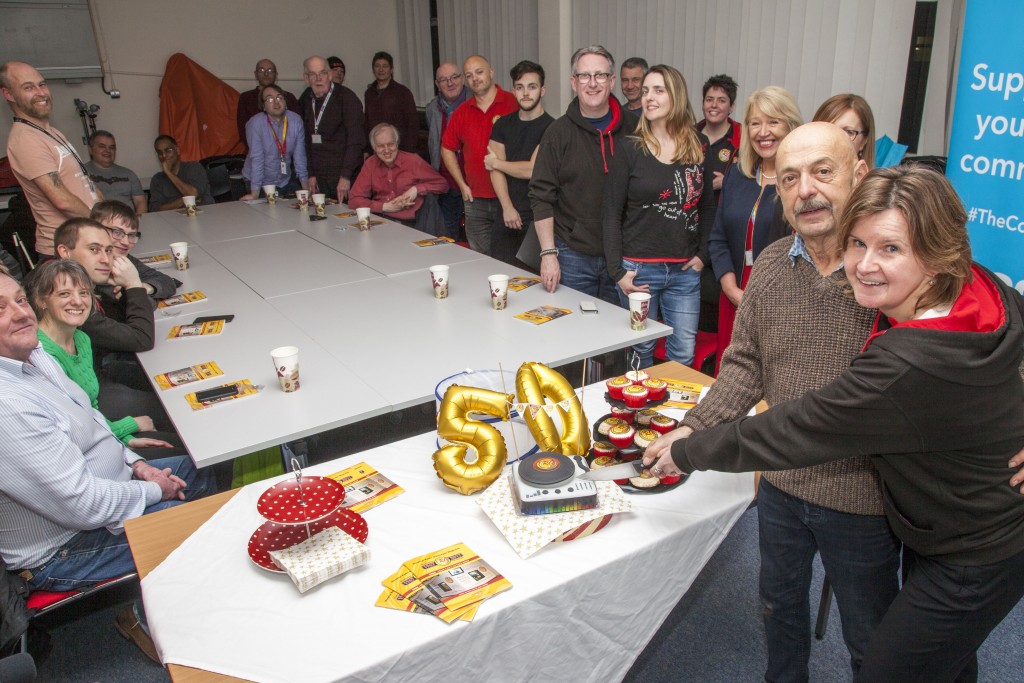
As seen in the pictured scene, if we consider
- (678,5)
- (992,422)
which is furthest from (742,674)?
(678,5)

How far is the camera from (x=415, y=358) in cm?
233

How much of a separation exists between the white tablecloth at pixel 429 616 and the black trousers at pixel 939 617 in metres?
0.35

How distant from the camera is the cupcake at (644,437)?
1583 mm

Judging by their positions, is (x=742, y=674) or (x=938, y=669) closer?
(x=938, y=669)

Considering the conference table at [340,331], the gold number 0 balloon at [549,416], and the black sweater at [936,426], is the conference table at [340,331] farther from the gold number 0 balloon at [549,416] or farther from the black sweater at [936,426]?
the black sweater at [936,426]

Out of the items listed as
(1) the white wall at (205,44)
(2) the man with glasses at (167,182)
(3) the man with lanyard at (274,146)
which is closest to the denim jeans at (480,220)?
(3) the man with lanyard at (274,146)

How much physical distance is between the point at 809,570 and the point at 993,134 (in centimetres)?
168

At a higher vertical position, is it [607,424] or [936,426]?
[936,426]

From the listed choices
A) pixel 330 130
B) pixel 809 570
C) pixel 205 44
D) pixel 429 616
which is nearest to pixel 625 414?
pixel 809 570

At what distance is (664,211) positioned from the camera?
272 cm

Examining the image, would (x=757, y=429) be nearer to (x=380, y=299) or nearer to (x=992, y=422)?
(x=992, y=422)

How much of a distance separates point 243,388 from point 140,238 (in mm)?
2577

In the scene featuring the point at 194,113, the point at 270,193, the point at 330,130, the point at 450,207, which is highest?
the point at 194,113

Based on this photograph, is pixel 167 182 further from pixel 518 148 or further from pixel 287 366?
pixel 287 366
